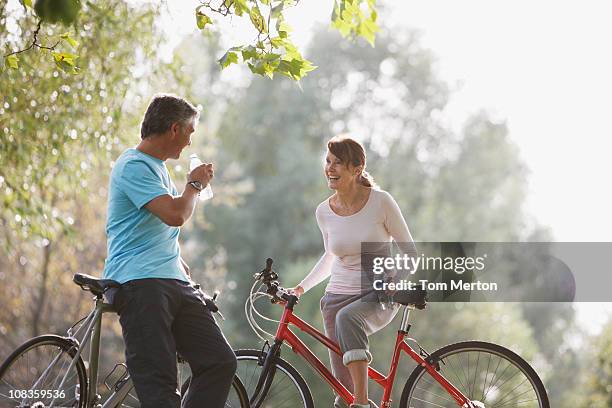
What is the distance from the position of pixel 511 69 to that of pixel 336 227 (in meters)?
32.1

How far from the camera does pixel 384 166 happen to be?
33125mm

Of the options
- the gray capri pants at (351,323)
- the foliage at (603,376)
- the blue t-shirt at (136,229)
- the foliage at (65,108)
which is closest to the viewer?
the blue t-shirt at (136,229)

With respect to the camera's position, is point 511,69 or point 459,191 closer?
point 459,191

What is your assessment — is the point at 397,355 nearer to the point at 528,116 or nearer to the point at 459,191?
the point at 459,191

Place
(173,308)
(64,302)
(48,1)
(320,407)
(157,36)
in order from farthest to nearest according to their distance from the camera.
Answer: (320,407) → (64,302) → (157,36) → (173,308) → (48,1)

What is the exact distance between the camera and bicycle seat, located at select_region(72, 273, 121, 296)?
4359mm

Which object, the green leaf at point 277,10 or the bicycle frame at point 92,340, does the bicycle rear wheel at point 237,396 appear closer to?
the bicycle frame at point 92,340

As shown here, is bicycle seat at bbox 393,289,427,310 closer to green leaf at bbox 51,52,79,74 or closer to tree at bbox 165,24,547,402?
green leaf at bbox 51,52,79,74

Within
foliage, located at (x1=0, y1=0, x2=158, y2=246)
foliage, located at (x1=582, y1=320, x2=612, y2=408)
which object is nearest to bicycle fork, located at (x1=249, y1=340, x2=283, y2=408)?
foliage, located at (x1=0, y1=0, x2=158, y2=246)

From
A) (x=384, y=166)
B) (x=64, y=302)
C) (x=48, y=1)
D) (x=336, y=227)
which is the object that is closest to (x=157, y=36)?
(x=336, y=227)

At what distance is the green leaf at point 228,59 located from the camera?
530 centimetres

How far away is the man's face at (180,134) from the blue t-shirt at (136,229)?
0.30 feet

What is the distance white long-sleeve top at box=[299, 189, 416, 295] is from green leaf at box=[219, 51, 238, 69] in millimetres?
969

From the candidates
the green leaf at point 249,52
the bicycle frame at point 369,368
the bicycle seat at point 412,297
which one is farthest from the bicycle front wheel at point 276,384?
the green leaf at point 249,52
